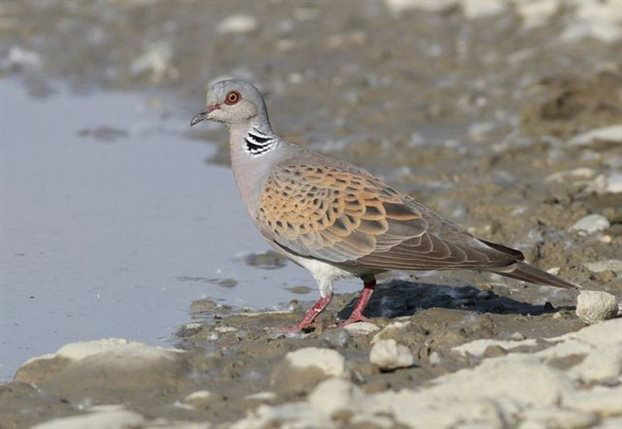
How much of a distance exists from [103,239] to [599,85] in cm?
443

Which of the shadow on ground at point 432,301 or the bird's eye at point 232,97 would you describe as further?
the bird's eye at point 232,97

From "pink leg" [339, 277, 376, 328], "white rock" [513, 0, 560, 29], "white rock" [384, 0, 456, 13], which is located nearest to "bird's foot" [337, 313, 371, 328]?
"pink leg" [339, 277, 376, 328]

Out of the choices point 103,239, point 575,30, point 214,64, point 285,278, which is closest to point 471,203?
point 285,278

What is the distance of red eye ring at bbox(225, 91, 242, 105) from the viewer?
24.6 ft

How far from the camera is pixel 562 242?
836cm

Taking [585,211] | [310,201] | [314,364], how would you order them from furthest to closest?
[585,211] < [310,201] < [314,364]

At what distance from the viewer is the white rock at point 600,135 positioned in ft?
33.8

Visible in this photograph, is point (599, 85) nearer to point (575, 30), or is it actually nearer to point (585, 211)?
point (575, 30)

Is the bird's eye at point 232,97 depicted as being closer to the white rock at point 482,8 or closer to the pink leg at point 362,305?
the pink leg at point 362,305

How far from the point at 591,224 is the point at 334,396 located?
12.8ft

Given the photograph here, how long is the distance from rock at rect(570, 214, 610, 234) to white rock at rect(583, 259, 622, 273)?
1.71ft

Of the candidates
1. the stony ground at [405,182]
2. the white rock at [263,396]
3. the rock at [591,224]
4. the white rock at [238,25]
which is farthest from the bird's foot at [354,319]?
the white rock at [238,25]

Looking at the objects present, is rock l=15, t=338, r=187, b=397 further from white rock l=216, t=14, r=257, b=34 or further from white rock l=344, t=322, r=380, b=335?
white rock l=216, t=14, r=257, b=34

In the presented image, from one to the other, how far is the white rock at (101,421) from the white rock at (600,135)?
19.2ft
